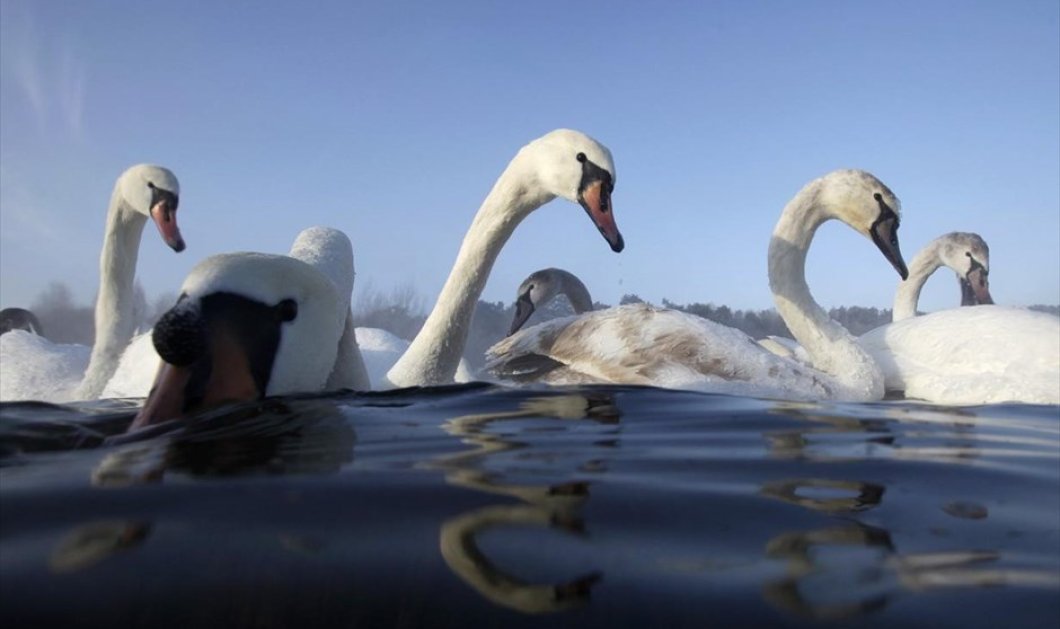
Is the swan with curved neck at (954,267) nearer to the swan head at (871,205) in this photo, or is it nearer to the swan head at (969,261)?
the swan head at (969,261)

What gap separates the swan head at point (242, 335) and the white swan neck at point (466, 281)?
9.92 feet

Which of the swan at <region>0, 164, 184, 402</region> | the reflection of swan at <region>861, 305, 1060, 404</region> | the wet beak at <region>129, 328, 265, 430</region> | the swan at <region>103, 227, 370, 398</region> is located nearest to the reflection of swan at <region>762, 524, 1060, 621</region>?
the wet beak at <region>129, 328, 265, 430</region>

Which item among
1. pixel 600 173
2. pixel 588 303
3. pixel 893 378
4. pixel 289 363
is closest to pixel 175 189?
pixel 600 173

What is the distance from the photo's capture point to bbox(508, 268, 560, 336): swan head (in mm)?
16781

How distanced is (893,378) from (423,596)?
9.02 metres

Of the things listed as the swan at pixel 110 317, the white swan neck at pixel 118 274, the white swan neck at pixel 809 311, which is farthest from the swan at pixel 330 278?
the white swan neck at pixel 809 311

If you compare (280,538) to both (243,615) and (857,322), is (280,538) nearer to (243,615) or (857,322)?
(243,615)

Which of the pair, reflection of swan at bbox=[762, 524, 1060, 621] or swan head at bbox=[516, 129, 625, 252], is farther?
swan head at bbox=[516, 129, 625, 252]

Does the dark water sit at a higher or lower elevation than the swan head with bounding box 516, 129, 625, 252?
lower

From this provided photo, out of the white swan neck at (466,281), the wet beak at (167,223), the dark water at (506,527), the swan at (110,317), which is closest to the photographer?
the dark water at (506,527)

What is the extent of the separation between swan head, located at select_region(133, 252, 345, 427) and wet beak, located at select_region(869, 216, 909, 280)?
7.62 metres

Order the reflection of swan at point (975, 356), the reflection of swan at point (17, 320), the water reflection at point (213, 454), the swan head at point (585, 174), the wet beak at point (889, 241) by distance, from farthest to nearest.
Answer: the reflection of swan at point (17, 320) → the wet beak at point (889, 241) → the reflection of swan at point (975, 356) → the swan head at point (585, 174) → the water reflection at point (213, 454)

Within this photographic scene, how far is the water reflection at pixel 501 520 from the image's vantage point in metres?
1.38

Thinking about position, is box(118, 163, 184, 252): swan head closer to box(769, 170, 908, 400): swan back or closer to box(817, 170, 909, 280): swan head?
box(769, 170, 908, 400): swan back
